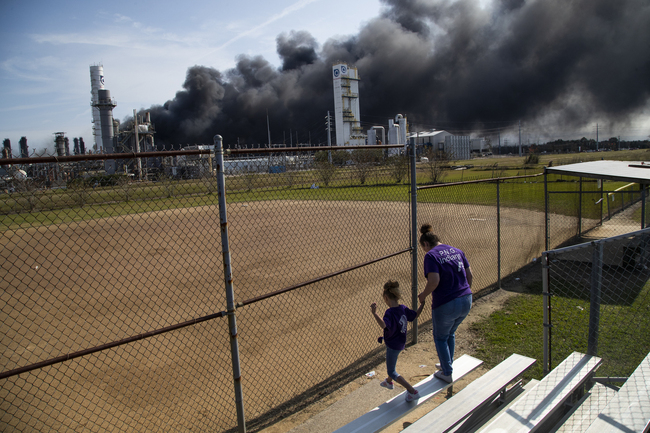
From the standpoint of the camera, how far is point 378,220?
14.9m

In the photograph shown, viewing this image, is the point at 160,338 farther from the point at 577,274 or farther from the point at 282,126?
the point at 282,126

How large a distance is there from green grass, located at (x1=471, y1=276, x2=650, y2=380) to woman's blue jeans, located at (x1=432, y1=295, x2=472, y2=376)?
128 centimetres

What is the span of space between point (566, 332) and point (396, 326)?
10.6 ft

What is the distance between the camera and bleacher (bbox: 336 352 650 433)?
2748 mm

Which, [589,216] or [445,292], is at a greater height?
[445,292]

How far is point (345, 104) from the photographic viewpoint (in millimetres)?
69750

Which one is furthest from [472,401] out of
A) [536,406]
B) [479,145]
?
[479,145]

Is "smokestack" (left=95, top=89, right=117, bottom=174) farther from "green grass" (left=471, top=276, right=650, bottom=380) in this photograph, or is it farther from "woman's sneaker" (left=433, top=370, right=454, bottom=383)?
"woman's sneaker" (left=433, top=370, right=454, bottom=383)

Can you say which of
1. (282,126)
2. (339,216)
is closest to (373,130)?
(282,126)

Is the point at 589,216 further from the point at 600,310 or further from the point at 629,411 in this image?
the point at 629,411

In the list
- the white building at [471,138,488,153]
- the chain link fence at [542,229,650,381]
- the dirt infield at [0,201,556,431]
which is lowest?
the dirt infield at [0,201,556,431]

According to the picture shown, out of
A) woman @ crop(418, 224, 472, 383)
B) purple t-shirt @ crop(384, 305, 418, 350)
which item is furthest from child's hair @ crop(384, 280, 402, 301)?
woman @ crop(418, 224, 472, 383)

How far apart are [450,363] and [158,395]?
126 inches

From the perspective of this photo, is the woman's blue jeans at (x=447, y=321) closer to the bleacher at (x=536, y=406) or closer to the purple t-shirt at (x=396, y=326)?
the bleacher at (x=536, y=406)
